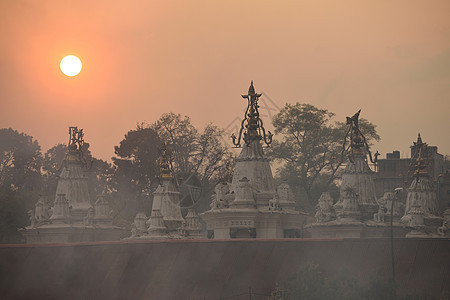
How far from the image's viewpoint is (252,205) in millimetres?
50875

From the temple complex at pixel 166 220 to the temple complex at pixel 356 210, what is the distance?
8.19m

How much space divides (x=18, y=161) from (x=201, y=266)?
63.2 m

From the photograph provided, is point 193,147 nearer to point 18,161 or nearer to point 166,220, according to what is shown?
point 18,161

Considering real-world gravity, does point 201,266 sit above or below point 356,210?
below

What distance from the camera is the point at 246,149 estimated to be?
176ft

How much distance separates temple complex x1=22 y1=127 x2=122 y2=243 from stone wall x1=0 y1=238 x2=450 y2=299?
41.8 ft

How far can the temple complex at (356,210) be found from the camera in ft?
166

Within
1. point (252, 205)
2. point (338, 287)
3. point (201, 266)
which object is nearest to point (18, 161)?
point (252, 205)

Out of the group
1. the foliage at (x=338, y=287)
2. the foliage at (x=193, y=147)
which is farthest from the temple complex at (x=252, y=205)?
the foliage at (x=193, y=147)

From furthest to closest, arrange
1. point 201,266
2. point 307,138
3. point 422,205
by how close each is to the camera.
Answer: point 307,138 → point 422,205 → point 201,266

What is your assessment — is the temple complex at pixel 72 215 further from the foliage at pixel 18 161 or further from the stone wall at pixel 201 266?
the foliage at pixel 18 161

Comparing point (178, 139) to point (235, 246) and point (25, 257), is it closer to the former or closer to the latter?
point (25, 257)

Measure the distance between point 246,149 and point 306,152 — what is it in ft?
125

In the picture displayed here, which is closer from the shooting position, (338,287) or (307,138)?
(338,287)
